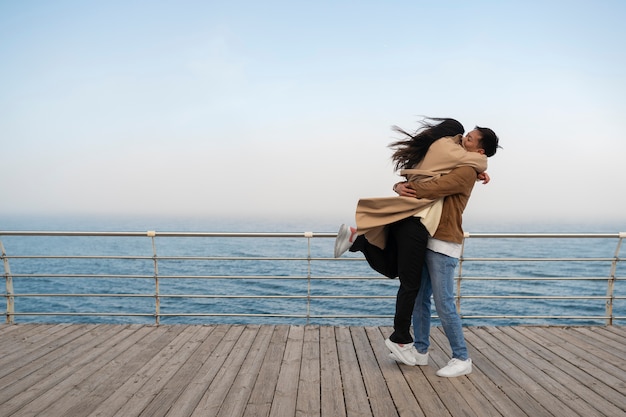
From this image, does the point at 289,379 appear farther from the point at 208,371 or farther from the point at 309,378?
the point at 208,371

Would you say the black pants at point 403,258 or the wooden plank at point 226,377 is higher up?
the black pants at point 403,258

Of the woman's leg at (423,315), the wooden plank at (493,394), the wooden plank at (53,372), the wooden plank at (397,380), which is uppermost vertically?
the woman's leg at (423,315)

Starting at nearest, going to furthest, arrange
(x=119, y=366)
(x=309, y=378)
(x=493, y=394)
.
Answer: (x=493, y=394) → (x=309, y=378) → (x=119, y=366)

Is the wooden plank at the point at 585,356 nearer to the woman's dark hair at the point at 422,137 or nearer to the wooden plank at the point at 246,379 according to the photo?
the woman's dark hair at the point at 422,137

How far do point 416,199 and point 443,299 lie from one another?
0.65 meters

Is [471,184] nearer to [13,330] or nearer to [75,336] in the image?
[75,336]

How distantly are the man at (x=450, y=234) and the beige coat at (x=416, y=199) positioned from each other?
0.05m

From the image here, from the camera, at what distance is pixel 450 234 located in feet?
7.68

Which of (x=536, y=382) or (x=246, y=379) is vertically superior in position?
(x=246, y=379)

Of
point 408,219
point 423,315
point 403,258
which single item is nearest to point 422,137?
point 408,219

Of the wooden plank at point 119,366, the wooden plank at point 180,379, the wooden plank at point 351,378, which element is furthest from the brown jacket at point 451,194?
the wooden plank at point 119,366

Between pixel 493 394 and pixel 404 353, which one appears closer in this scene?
pixel 493 394

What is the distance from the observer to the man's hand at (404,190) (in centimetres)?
235

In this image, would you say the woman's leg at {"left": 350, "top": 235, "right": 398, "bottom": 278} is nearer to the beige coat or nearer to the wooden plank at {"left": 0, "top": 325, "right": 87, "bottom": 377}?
the beige coat
